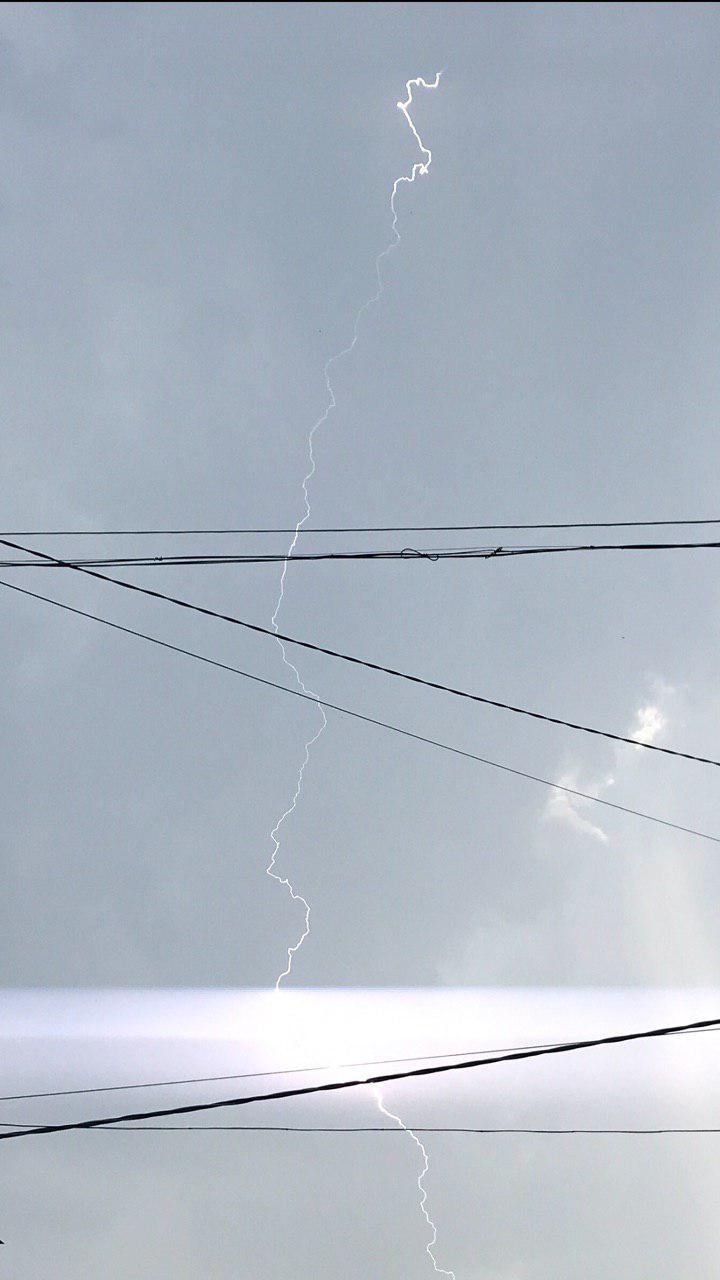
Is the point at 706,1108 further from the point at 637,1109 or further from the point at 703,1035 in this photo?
the point at 703,1035

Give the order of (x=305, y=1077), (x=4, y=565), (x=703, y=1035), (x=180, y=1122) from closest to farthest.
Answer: (x=4, y=565)
(x=180, y=1122)
(x=305, y=1077)
(x=703, y=1035)

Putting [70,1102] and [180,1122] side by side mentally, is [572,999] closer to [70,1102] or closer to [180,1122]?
[180,1122]

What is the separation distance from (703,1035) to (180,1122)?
1700 cm

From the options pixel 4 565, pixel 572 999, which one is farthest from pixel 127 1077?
pixel 4 565

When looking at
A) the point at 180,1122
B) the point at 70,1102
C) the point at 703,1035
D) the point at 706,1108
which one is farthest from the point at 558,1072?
the point at 70,1102

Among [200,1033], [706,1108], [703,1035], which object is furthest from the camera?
[703,1035]

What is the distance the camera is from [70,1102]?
88.7 feet

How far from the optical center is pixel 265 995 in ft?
90.8

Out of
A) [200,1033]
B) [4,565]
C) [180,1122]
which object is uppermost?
[200,1033]

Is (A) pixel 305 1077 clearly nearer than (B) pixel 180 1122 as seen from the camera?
No

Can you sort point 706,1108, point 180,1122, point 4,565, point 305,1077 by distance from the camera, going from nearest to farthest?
point 4,565, point 706,1108, point 180,1122, point 305,1077

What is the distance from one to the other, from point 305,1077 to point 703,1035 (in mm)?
12941

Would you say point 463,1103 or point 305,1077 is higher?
point 305,1077

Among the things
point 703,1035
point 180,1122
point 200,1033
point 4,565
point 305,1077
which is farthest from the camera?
point 703,1035
